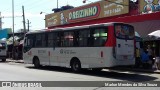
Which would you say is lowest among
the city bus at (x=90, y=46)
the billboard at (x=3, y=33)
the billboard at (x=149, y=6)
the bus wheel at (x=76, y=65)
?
the bus wheel at (x=76, y=65)

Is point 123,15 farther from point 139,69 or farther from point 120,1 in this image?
point 139,69

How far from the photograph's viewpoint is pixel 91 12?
102 feet

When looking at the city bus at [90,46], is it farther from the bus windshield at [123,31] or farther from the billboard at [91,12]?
the billboard at [91,12]

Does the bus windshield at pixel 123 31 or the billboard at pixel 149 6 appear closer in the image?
the bus windshield at pixel 123 31

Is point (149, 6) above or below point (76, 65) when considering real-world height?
above

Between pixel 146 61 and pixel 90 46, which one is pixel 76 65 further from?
pixel 146 61

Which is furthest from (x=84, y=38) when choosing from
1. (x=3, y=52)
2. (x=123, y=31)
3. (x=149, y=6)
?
(x=3, y=52)

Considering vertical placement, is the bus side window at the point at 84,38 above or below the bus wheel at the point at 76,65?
above

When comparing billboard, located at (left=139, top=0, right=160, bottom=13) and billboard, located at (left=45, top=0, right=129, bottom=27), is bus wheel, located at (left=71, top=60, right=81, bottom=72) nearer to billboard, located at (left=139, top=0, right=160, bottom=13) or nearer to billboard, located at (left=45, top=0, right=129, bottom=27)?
billboard, located at (left=139, top=0, right=160, bottom=13)

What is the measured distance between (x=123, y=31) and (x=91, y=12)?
1336 cm

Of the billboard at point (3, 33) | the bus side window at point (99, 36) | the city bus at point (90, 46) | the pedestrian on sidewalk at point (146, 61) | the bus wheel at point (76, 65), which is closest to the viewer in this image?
the city bus at point (90, 46)

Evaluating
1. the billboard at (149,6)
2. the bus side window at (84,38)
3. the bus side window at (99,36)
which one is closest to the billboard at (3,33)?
the billboard at (149,6)

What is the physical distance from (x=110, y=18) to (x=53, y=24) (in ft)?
37.9

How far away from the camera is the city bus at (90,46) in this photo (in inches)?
680
